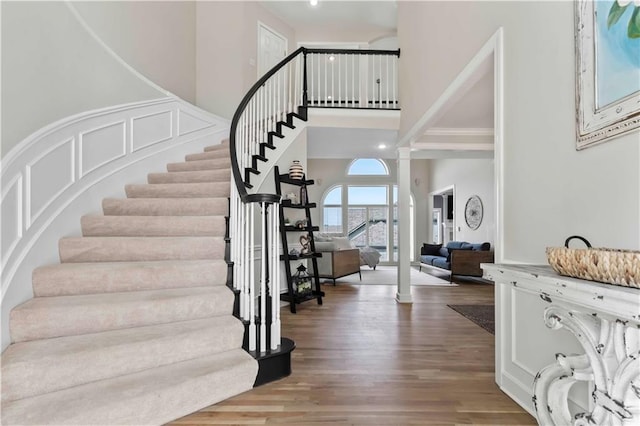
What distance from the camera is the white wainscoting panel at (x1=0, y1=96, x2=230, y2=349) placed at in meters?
1.92

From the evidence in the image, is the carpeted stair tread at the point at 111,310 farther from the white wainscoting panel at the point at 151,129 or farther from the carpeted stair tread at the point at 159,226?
the white wainscoting panel at the point at 151,129

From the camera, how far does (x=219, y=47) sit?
18.6ft

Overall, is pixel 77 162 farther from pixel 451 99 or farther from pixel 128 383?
pixel 451 99

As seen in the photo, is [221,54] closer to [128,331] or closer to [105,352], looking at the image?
[128,331]

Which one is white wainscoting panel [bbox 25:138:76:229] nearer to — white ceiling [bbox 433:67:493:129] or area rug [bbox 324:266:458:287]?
white ceiling [bbox 433:67:493:129]

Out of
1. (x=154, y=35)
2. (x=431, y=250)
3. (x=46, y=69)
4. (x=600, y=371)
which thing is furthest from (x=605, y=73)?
(x=431, y=250)

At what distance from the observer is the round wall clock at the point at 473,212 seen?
728 centimetres

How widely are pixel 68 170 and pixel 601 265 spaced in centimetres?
→ 342

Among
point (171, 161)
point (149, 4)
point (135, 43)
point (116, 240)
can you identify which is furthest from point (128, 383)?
point (149, 4)

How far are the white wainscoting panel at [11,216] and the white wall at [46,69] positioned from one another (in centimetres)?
23

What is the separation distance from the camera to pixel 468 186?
780 cm

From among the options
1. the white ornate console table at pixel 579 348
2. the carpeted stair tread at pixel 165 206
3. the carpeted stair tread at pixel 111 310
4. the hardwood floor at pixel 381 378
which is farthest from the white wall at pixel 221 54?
the white ornate console table at pixel 579 348

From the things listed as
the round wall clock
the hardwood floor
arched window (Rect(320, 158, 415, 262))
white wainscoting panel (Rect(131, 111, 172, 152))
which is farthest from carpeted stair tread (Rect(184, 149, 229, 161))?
the round wall clock

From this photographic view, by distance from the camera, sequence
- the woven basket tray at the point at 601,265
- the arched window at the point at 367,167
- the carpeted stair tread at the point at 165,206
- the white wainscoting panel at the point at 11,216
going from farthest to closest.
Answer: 1. the arched window at the point at 367,167
2. the carpeted stair tread at the point at 165,206
3. the white wainscoting panel at the point at 11,216
4. the woven basket tray at the point at 601,265
